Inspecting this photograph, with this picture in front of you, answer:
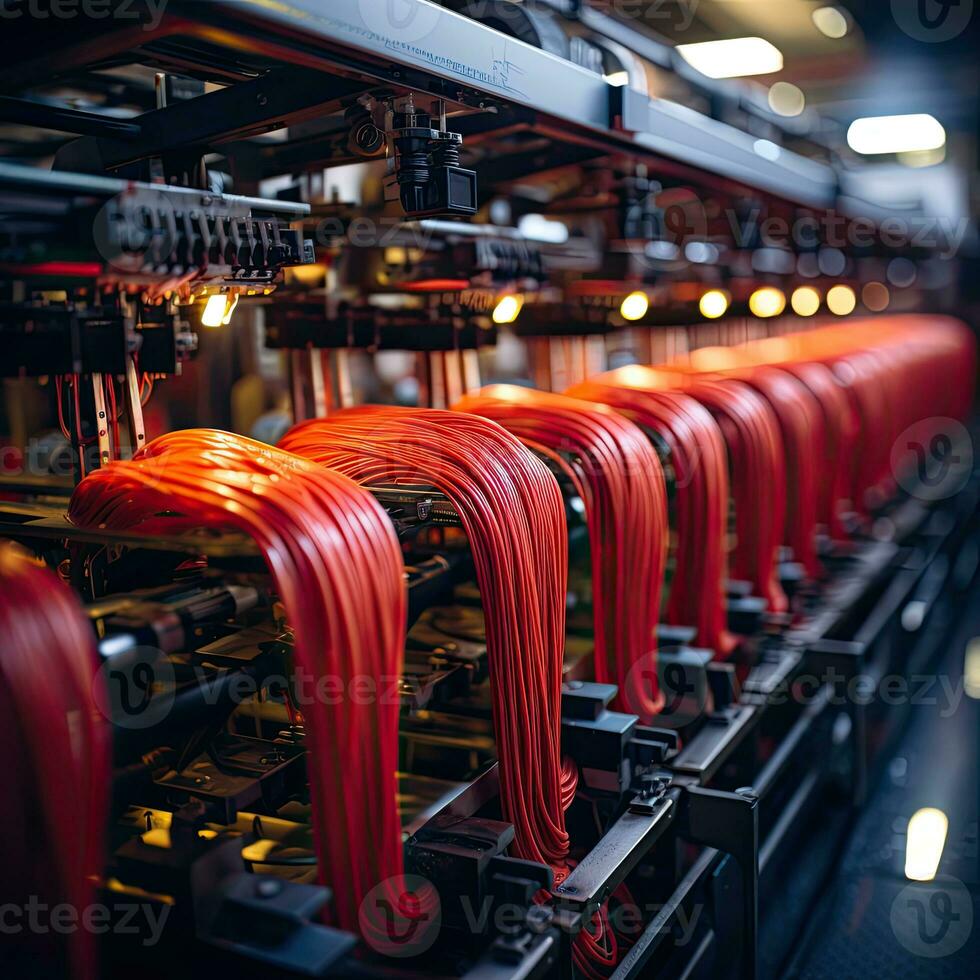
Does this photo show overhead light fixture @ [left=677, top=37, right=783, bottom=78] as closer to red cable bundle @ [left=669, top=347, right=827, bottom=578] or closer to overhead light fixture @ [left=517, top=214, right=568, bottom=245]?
overhead light fixture @ [left=517, top=214, right=568, bottom=245]

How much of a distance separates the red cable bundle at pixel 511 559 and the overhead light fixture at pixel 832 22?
2772 millimetres

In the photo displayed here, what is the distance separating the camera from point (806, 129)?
3652 millimetres

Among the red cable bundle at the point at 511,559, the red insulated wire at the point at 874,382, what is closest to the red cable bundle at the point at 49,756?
the red cable bundle at the point at 511,559

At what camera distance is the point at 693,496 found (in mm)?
1884

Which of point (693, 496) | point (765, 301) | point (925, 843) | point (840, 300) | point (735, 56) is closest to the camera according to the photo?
point (693, 496)

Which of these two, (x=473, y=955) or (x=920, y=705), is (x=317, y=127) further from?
(x=920, y=705)

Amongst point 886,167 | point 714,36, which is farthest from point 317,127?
point 886,167

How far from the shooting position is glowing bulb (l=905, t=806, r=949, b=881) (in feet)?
8.12

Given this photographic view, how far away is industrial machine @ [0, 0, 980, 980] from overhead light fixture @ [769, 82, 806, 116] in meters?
3.33

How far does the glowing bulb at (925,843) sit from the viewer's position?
247 cm

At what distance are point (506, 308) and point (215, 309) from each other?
3.08ft

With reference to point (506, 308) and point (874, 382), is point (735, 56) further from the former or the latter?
point (506, 308)

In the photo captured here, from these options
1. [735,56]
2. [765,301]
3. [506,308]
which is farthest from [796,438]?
[735,56]

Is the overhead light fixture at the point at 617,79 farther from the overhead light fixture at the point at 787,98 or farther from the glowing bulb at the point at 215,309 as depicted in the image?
the overhead light fixture at the point at 787,98
